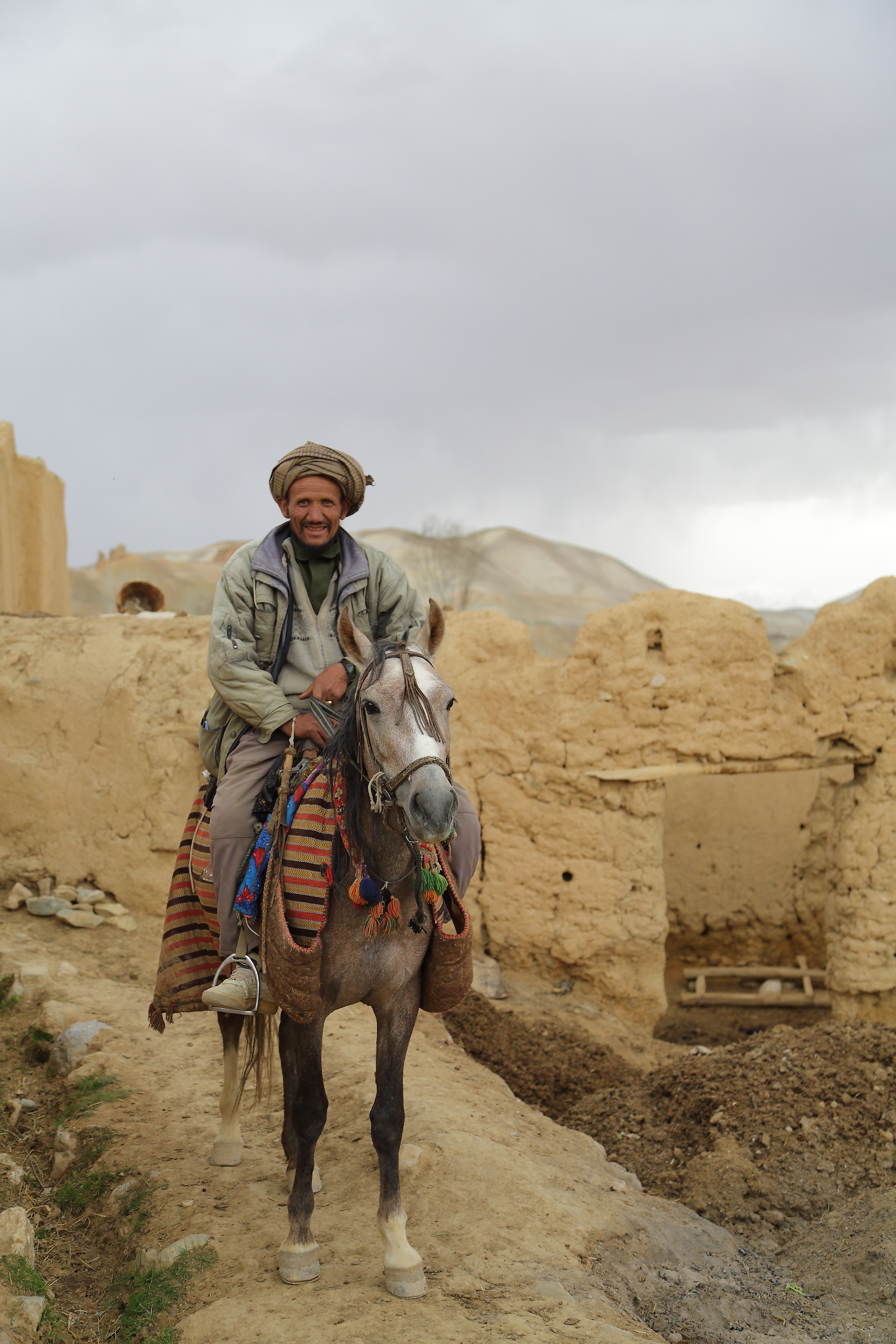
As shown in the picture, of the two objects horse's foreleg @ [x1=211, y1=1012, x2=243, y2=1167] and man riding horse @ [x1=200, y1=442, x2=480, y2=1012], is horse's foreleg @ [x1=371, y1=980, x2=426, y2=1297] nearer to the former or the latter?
man riding horse @ [x1=200, y1=442, x2=480, y2=1012]

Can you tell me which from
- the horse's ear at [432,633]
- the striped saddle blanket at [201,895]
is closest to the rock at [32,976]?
the striped saddle blanket at [201,895]

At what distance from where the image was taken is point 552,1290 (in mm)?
3070

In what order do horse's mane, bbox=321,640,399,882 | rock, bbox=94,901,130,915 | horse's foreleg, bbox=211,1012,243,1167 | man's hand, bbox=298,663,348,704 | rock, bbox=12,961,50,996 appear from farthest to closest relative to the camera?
rock, bbox=94,901,130,915 → rock, bbox=12,961,50,996 → horse's foreleg, bbox=211,1012,243,1167 → man's hand, bbox=298,663,348,704 → horse's mane, bbox=321,640,399,882

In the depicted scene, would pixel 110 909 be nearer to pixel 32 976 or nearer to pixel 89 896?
pixel 89 896

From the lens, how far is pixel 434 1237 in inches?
132

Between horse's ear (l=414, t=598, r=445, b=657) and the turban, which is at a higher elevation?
the turban

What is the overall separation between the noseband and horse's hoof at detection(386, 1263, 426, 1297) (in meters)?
1.44

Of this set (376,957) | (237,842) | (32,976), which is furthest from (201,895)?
(32,976)

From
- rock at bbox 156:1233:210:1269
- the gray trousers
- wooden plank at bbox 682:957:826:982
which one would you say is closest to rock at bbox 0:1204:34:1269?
rock at bbox 156:1233:210:1269

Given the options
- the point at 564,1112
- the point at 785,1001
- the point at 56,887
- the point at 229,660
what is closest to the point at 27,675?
the point at 56,887

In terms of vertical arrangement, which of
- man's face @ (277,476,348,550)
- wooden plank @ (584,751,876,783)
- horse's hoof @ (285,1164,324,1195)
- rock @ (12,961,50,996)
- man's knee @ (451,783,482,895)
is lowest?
horse's hoof @ (285,1164,324,1195)

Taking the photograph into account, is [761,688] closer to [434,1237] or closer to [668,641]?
[668,641]

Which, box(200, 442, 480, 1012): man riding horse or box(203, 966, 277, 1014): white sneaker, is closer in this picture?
box(203, 966, 277, 1014): white sneaker

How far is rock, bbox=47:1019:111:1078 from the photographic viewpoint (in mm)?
4641
